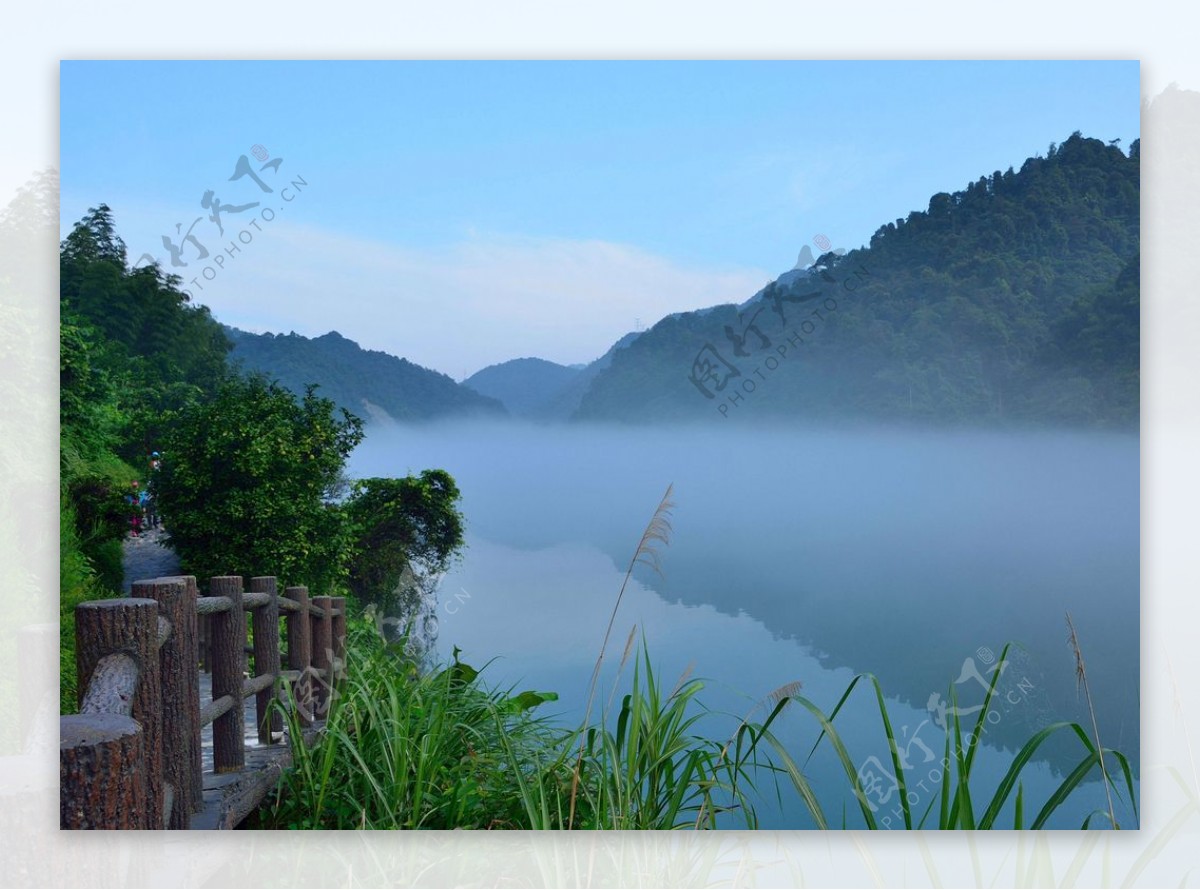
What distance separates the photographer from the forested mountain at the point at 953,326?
4047mm

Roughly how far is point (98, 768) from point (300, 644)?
256 centimetres

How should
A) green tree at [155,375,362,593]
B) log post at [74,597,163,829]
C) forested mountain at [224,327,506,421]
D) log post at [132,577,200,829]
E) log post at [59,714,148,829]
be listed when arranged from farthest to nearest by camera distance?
green tree at [155,375,362,593]
forested mountain at [224,327,506,421]
log post at [132,577,200,829]
log post at [74,597,163,829]
log post at [59,714,148,829]

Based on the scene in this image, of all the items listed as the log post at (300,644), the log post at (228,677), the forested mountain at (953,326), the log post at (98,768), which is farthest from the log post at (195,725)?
the forested mountain at (953,326)

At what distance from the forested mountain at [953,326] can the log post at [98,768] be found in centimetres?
278

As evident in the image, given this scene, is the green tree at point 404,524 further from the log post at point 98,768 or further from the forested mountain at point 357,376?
the log post at point 98,768

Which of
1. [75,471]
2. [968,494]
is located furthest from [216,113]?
[968,494]

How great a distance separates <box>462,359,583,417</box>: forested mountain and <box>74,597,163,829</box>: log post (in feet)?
6.44

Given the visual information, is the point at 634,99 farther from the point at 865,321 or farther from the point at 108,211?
the point at 108,211

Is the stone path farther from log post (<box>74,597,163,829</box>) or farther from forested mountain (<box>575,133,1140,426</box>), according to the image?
forested mountain (<box>575,133,1140,426</box>)

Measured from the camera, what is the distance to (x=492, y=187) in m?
4.16

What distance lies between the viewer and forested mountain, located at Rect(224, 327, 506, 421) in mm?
4102

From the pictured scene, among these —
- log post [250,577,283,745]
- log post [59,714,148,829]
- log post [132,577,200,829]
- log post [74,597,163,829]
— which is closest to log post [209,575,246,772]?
log post [250,577,283,745]

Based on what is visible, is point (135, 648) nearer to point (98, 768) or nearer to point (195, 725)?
point (195, 725)

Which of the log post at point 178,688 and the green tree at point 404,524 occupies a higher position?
the green tree at point 404,524
